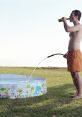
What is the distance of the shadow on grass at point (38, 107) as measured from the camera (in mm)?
5090

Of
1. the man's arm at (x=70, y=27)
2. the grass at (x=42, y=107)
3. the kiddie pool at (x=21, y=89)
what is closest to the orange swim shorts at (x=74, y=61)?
the man's arm at (x=70, y=27)

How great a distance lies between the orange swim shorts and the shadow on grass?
1.70 feet

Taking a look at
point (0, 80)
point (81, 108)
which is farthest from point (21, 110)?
point (0, 80)

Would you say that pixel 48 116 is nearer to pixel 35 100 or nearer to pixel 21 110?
pixel 21 110

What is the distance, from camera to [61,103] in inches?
235

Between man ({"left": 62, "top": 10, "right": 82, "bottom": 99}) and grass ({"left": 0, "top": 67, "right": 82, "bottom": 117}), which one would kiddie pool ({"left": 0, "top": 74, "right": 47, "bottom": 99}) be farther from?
man ({"left": 62, "top": 10, "right": 82, "bottom": 99})

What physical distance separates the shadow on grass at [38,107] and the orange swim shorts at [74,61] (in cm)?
52

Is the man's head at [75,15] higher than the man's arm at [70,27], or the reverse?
the man's head at [75,15]

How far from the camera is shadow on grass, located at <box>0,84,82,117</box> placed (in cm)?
509

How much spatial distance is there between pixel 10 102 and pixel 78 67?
1.29 m

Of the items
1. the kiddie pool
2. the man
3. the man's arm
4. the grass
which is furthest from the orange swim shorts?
the kiddie pool

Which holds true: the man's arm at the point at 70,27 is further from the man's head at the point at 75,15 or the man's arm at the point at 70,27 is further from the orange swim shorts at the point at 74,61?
the orange swim shorts at the point at 74,61

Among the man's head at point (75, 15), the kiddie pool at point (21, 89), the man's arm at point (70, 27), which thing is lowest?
the kiddie pool at point (21, 89)

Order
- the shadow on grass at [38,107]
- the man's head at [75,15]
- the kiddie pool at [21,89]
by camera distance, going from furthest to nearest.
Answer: the kiddie pool at [21,89] → the man's head at [75,15] → the shadow on grass at [38,107]
